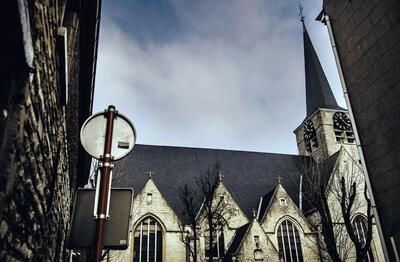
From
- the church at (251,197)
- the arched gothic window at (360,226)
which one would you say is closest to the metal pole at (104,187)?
the church at (251,197)

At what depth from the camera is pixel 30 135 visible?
2350 millimetres

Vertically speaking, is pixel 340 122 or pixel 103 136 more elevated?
pixel 340 122

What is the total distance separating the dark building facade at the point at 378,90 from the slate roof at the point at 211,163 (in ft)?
48.5

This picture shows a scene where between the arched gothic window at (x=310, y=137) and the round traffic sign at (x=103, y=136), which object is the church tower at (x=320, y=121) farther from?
the round traffic sign at (x=103, y=136)

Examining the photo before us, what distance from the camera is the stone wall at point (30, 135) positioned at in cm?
186

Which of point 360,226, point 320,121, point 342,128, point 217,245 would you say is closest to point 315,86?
point 320,121

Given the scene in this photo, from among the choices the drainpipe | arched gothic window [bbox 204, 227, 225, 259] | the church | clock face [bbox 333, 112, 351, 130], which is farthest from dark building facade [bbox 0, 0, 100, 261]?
clock face [bbox 333, 112, 351, 130]

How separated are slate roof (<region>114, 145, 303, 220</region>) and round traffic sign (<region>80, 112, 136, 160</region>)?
20.1 meters

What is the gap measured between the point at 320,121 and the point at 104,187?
29474 mm

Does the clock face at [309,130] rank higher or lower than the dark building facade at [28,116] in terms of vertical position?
higher

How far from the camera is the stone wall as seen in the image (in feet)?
6.09

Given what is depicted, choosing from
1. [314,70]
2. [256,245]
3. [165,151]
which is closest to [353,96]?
[256,245]

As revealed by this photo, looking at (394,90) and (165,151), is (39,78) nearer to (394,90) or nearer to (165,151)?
(394,90)

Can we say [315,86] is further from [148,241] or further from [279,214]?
[148,241]
